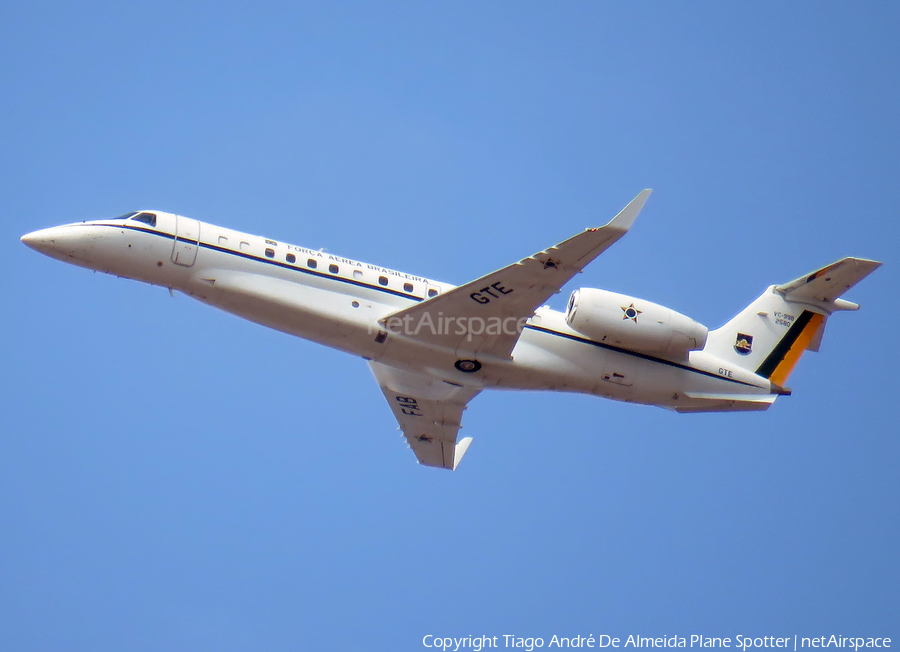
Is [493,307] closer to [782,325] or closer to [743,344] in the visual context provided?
[743,344]

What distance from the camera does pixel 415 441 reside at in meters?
23.4

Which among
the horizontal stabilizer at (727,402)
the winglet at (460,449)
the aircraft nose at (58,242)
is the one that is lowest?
the winglet at (460,449)

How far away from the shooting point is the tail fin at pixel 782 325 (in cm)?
2117

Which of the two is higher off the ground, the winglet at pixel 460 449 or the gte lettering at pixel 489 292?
the gte lettering at pixel 489 292

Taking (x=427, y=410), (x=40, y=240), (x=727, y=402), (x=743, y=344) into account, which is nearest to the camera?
(x=40, y=240)

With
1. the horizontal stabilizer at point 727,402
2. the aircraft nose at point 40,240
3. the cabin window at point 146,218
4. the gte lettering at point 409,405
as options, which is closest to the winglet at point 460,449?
the gte lettering at point 409,405

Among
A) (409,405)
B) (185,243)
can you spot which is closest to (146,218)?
(185,243)

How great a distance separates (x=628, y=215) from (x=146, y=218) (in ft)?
30.9

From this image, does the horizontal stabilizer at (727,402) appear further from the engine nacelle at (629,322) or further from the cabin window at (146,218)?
the cabin window at (146,218)

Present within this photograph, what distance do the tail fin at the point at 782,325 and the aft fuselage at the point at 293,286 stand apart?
11.2ft

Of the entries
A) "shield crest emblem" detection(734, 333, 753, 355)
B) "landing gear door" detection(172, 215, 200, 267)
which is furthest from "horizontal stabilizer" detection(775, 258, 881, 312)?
"landing gear door" detection(172, 215, 200, 267)

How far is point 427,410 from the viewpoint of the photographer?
2245 cm

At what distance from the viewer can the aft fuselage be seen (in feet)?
61.2

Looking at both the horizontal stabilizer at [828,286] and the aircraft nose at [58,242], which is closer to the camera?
the aircraft nose at [58,242]
